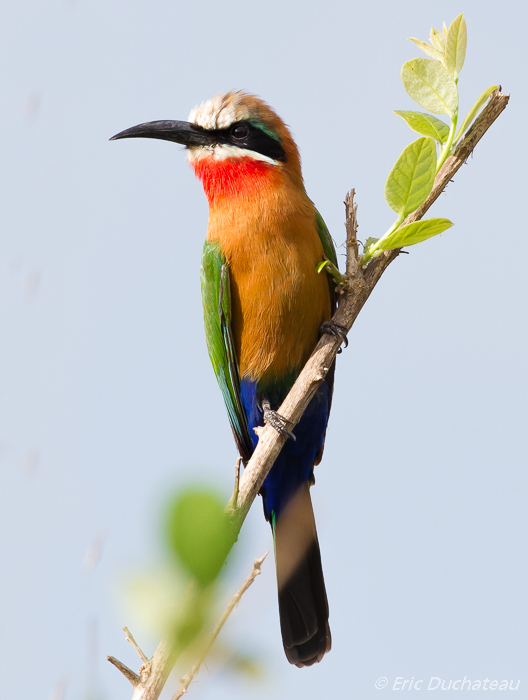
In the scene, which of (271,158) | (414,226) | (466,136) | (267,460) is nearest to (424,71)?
(414,226)

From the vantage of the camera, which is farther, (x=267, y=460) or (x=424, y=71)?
(x=267, y=460)

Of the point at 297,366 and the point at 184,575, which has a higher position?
the point at 297,366

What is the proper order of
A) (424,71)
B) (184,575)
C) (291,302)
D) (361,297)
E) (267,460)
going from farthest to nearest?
(291,302) < (361,297) < (267,460) < (424,71) < (184,575)

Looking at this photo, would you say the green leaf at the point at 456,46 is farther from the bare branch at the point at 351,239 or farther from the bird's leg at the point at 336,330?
the bird's leg at the point at 336,330

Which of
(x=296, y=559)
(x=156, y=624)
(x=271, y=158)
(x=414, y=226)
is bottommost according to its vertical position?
(x=156, y=624)

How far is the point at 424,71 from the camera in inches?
97.3

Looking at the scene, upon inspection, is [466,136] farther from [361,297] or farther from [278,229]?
[278,229]

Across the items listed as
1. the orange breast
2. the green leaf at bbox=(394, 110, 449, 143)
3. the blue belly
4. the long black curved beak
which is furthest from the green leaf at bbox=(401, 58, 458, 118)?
the blue belly

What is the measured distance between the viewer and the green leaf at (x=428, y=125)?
108 inches

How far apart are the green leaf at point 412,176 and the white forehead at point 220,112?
6.20 feet

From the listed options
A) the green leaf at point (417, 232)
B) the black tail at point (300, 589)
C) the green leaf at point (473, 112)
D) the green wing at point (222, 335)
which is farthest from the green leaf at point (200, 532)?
the black tail at point (300, 589)

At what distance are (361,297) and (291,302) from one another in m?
0.75

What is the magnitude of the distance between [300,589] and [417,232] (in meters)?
2.73

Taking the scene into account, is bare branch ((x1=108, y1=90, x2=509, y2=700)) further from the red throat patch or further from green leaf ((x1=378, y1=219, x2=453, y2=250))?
the red throat patch
